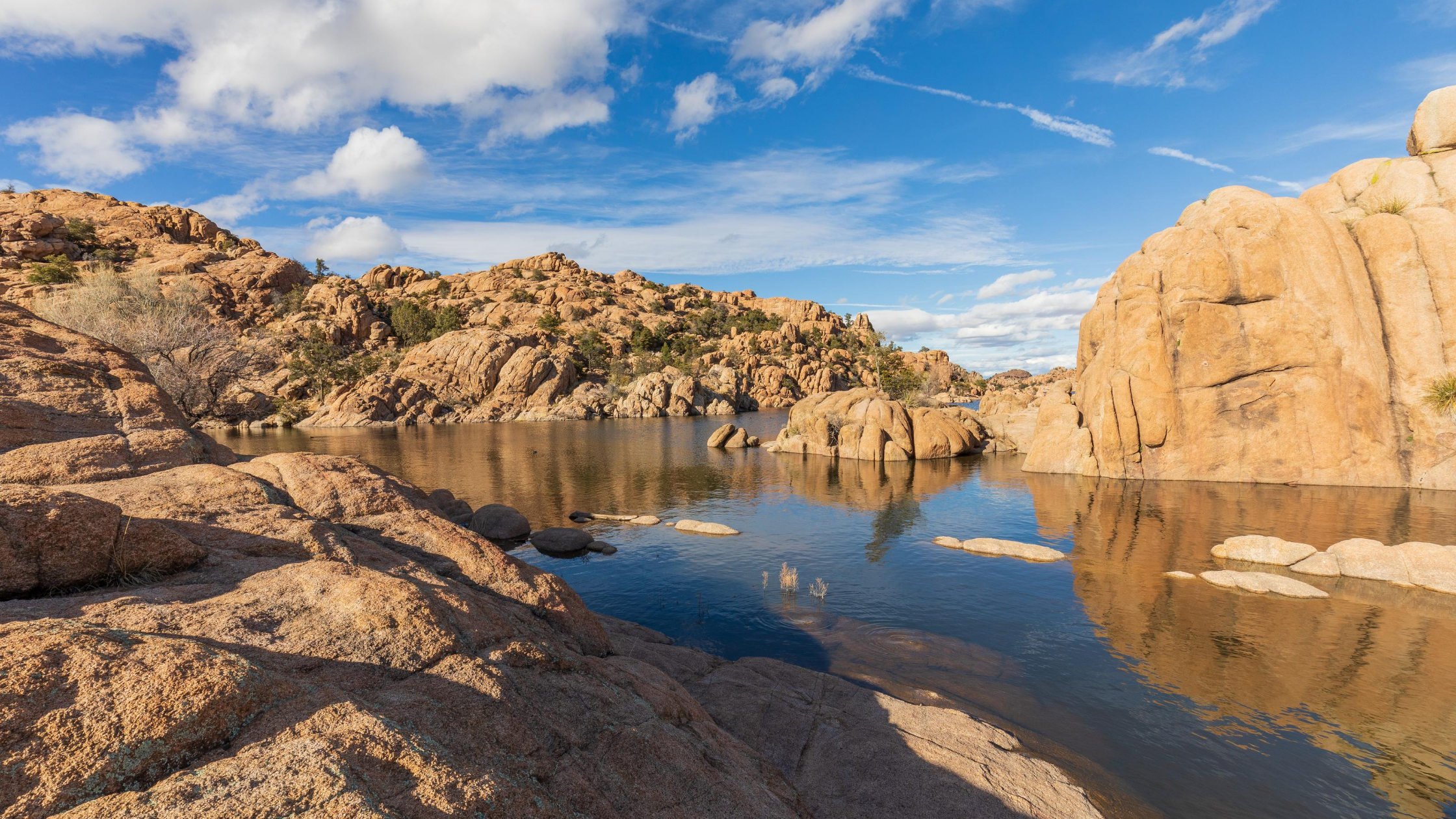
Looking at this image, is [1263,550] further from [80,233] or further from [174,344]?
[80,233]

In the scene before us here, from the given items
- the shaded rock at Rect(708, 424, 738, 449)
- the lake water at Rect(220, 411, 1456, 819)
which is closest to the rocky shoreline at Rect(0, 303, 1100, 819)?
the lake water at Rect(220, 411, 1456, 819)

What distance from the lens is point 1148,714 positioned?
15.1m

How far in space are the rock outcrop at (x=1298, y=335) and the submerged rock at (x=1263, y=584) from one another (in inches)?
910

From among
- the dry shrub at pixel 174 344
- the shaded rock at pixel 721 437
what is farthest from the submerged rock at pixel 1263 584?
the shaded rock at pixel 721 437

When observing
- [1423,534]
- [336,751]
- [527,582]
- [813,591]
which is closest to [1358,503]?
[1423,534]

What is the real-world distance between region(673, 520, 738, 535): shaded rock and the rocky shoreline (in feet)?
60.2

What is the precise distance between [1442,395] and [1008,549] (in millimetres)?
30670

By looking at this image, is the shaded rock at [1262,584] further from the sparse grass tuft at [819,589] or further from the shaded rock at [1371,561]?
the sparse grass tuft at [819,589]

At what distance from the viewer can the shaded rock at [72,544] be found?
6270 mm

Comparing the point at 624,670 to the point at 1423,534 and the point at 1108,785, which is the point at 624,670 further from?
the point at 1423,534

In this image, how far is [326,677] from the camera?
6.03 metres

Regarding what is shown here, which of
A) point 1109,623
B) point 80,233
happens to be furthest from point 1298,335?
point 80,233

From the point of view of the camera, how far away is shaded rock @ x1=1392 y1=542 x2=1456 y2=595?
2223 centimetres

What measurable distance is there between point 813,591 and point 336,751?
68.1ft
